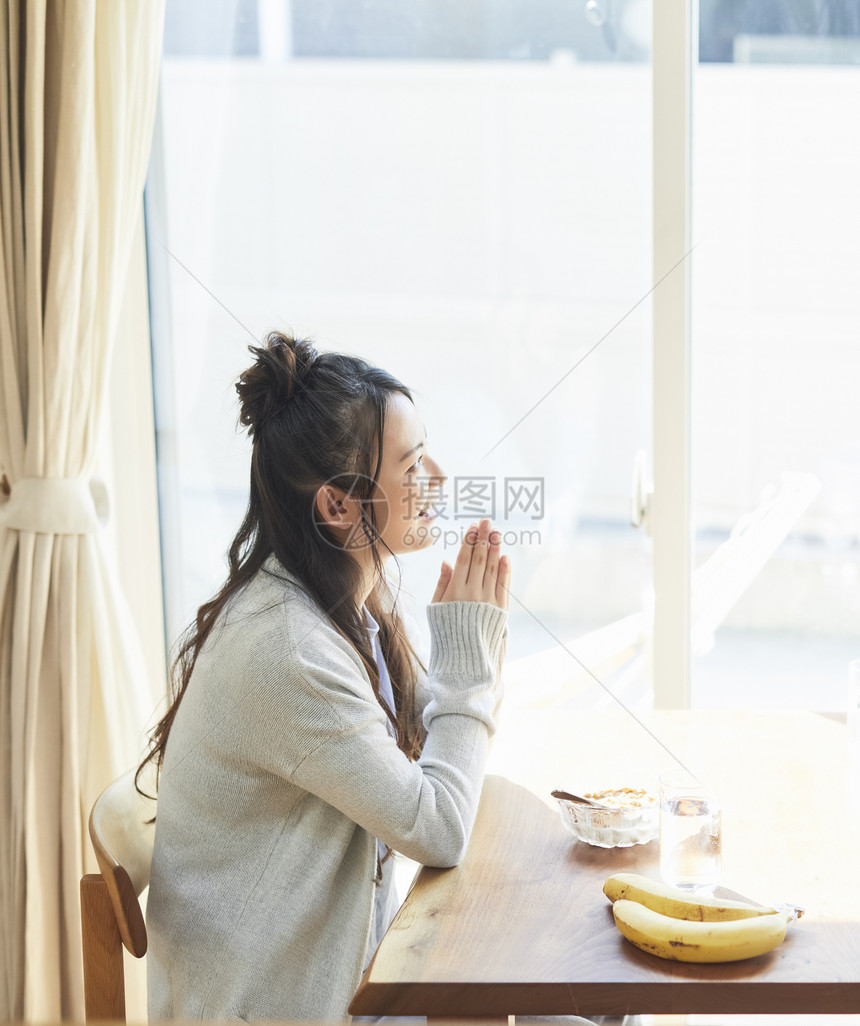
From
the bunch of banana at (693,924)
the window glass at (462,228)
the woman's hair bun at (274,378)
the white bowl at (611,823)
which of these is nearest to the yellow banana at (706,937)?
the bunch of banana at (693,924)

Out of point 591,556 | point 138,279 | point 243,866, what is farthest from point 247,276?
point 243,866

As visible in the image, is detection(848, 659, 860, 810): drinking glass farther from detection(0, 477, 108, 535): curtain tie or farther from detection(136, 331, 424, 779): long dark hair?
detection(0, 477, 108, 535): curtain tie

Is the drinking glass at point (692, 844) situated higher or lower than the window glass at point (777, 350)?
lower

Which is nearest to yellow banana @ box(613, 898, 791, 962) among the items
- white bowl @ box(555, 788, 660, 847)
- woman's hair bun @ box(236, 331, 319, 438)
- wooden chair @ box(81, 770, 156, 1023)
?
white bowl @ box(555, 788, 660, 847)

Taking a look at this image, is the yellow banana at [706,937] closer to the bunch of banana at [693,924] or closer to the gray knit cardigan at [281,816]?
the bunch of banana at [693,924]

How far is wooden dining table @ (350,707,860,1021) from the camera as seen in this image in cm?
73

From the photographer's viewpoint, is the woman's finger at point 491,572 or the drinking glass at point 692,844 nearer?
the drinking glass at point 692,844

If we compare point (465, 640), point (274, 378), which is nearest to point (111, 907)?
point (465, 640)

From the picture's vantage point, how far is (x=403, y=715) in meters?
1.20

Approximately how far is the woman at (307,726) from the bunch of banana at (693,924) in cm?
19

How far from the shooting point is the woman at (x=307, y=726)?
93cm

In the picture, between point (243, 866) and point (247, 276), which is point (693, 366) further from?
point (243, 866)

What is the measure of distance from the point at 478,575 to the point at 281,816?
13.0 inches

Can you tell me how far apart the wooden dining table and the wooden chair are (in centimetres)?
28
